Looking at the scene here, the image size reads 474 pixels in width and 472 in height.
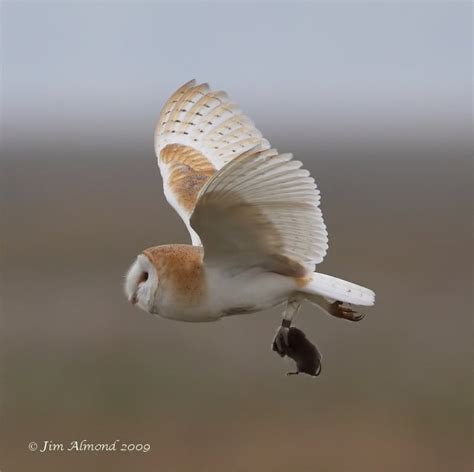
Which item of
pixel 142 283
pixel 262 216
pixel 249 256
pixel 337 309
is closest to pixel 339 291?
pixel 337 309

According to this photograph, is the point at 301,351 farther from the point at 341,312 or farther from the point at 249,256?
the point at 249,256

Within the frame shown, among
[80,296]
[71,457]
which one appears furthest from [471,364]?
[80,296]

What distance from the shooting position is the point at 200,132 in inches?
311

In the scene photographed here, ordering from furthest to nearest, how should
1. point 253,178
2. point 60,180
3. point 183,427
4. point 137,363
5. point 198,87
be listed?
point 60,180
point 137,363
point 183,427
point 198,87
point 253,178

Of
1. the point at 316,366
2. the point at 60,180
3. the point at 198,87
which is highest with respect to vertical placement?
the point at 60,180

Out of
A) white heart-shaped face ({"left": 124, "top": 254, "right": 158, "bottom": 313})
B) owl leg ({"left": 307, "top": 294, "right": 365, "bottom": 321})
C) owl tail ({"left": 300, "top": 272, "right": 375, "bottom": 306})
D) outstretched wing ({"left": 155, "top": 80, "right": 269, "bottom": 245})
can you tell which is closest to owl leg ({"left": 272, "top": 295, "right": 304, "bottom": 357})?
owl leg ({"left": 307, "top": 294, "right": 365, "bottom": 321})

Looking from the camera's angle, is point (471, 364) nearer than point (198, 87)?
No

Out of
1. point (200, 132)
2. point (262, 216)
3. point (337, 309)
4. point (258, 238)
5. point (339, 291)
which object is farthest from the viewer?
point (200, 132)

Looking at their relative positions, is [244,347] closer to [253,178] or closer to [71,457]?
[71,457]

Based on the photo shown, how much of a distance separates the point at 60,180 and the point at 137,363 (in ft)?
116

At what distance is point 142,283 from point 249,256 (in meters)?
0.51

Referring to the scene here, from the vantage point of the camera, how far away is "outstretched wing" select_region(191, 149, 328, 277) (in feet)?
19.6

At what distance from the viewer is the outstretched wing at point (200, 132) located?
778 cm

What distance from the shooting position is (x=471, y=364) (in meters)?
19.9
